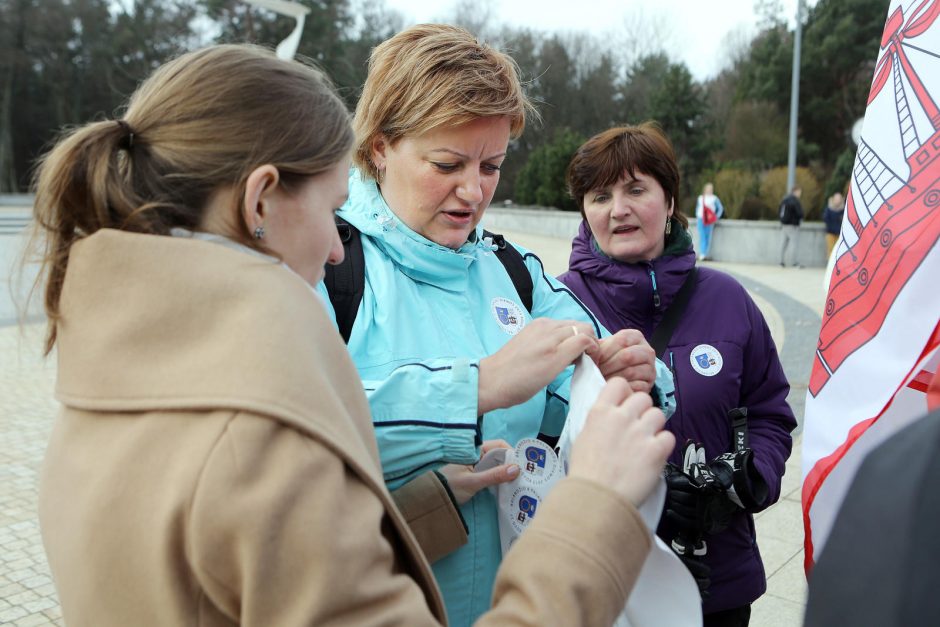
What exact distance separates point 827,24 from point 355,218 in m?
36.7

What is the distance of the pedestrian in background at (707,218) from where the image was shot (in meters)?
17.7

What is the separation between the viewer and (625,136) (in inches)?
111

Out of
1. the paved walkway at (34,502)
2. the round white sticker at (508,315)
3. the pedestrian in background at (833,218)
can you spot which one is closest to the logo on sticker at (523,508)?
the round white sticker at (508,315)

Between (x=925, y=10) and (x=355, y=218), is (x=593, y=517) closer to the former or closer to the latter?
(x=355, y=218)

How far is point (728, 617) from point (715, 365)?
781 millimetres

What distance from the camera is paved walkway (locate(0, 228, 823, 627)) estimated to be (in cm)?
371

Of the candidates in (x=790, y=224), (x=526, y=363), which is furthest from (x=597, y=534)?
(x=790, y=224)

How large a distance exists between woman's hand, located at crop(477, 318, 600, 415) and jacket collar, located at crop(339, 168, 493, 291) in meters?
0.31

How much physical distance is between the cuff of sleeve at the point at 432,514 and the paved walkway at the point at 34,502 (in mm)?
686

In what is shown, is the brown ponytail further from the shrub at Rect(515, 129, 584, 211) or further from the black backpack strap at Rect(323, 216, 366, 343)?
the shrub at Rect(515, 129, 584, 211)

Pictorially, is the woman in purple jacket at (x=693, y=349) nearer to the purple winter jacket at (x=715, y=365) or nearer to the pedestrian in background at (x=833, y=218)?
the purple winter jacket at (x=715, y=365)

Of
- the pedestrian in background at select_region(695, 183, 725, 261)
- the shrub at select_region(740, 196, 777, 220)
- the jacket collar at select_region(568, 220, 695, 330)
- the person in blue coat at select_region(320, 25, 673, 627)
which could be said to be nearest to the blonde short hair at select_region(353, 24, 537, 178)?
the person in blue coat at select_region(320, 25, 673, 627)

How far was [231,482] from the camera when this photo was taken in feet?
3.05

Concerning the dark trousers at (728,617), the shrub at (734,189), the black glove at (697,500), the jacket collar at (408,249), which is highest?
the jacket collar at (408,249)
